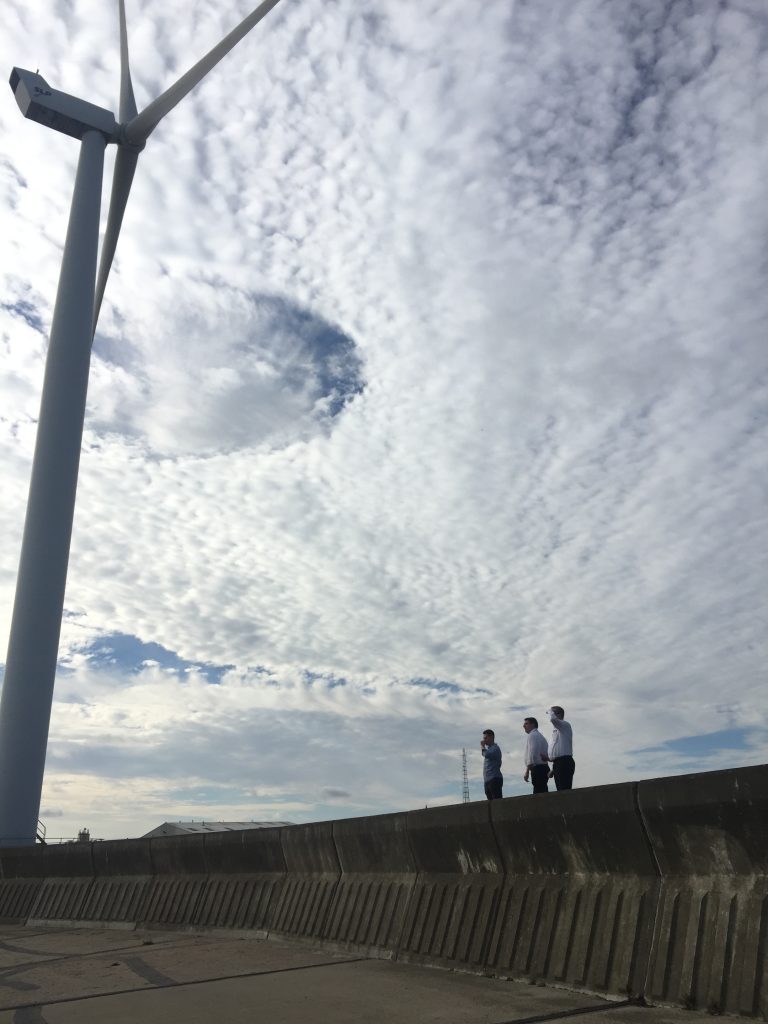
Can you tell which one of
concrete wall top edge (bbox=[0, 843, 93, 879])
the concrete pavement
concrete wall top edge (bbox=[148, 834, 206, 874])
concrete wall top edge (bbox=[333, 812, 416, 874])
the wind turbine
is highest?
the wind turbine

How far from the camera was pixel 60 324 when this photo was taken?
25.8m

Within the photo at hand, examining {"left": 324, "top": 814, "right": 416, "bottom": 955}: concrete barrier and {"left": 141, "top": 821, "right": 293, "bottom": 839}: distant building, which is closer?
{"left": 324, "top": 814, "right": 416, "bottom": 955}: concrete barrier

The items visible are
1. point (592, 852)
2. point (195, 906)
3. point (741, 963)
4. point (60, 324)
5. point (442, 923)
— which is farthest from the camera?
point (60, 324)

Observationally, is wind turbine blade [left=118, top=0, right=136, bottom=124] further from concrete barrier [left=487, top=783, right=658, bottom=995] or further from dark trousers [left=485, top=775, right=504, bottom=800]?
concrete barrier [left=487, top=783, right=658, bottom=995]

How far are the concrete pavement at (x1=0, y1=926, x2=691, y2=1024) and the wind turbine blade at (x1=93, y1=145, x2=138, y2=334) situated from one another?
87.0 feet

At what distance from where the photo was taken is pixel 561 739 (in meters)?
11.6

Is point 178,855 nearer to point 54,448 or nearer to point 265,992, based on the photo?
point 265,992

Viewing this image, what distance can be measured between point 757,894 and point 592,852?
1.50 meters

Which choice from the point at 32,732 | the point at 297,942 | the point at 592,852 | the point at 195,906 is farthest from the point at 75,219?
the point at 592,852

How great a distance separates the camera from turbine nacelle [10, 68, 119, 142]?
29.9 meters

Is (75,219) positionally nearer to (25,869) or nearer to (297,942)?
(25,869)

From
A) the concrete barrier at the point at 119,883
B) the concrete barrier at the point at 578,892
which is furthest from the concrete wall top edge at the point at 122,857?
the concrete barrier at the point at 578,892

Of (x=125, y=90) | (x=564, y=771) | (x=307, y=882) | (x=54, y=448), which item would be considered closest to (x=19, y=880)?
(x=307, y=882)

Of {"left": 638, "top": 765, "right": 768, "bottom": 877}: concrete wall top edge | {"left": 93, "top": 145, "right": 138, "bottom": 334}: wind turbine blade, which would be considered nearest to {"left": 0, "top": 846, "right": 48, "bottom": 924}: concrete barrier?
{"left": 638, "top": 765, "right": 768, "bottom": 877}: concrete wall top edge
